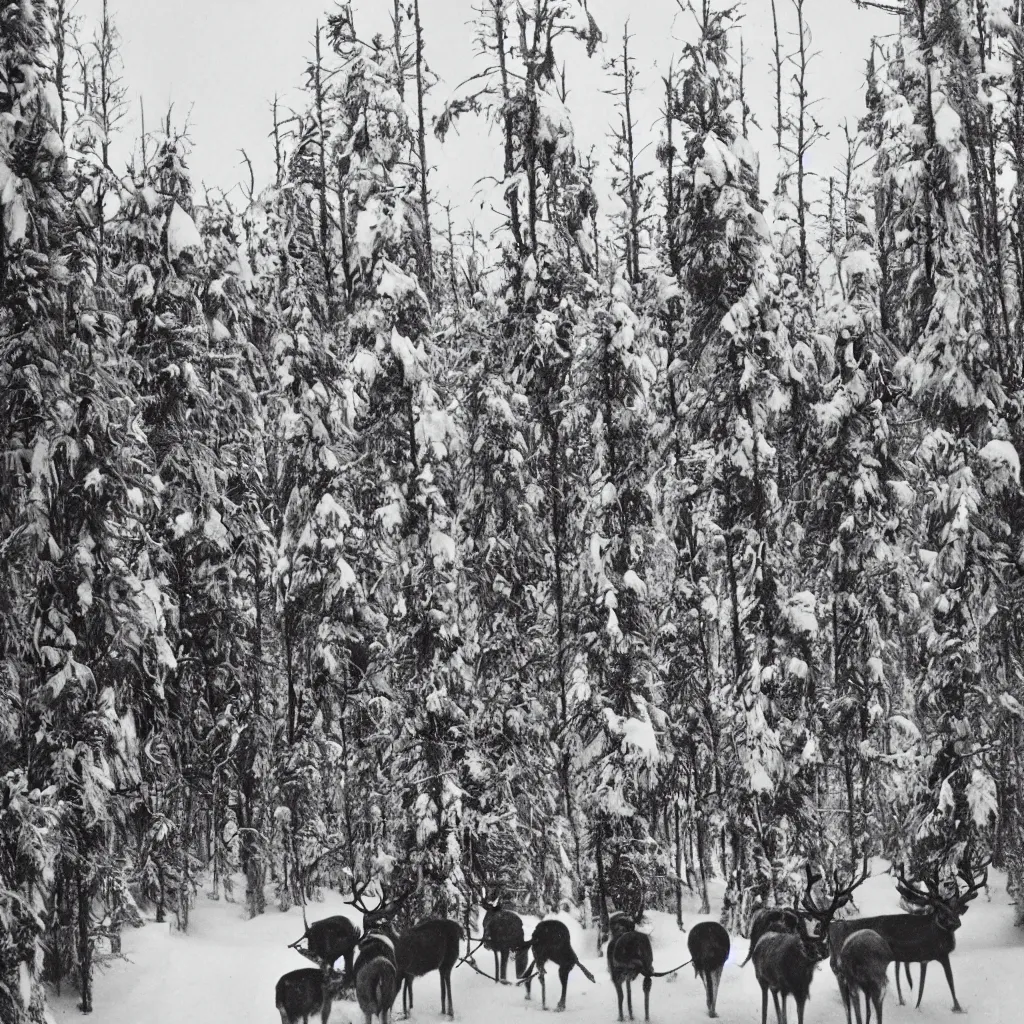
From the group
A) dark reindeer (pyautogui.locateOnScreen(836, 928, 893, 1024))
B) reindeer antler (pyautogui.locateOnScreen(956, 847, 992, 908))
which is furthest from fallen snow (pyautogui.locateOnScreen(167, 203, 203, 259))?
reindeer antler (pyautogui.locateOnScreen(956, 847, 992, 908))

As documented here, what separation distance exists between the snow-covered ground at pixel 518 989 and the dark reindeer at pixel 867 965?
4.62 ft

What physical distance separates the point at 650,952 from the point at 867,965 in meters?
2.90

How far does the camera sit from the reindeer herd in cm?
1260

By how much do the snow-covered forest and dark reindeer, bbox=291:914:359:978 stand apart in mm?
1555

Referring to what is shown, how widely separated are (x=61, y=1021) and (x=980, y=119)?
1977 centimetres

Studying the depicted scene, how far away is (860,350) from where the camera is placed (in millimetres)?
18109

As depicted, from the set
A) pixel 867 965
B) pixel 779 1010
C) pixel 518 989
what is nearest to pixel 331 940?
pixel 518 989

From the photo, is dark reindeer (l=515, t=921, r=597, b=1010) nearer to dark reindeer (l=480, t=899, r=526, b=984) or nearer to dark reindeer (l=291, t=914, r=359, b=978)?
dark reindeer (l=480, t=899, r=526, b=984)

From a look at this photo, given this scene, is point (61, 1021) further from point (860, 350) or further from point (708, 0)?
point (708, 0)

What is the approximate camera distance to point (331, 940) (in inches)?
593

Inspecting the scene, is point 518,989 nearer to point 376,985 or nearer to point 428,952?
point 428,952

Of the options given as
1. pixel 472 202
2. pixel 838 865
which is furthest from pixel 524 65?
pixel 838 865

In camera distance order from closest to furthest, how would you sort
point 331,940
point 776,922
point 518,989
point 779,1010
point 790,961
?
point 790,961 → point 779,1010 → point 776,922 → point 331,940 → point 518,989

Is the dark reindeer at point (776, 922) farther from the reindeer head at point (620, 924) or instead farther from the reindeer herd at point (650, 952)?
the reindeer head at point (620, 924)
